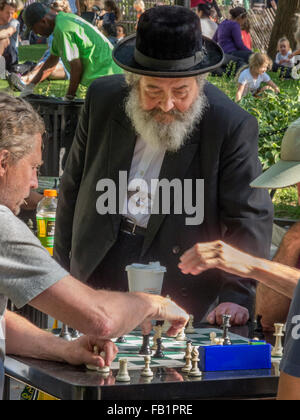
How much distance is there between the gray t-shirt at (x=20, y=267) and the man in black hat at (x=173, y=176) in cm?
138

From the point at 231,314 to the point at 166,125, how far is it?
842mm

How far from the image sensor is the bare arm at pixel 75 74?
9.96 meters

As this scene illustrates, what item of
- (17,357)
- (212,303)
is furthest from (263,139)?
(17,357)

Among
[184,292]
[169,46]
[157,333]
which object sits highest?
A: [169,46]

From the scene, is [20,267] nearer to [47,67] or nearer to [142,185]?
[142,185]

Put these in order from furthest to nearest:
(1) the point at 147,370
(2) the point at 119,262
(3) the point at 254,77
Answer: (3) the point at 254,77
(2) the point at 119,262
(1) the point at 147,370

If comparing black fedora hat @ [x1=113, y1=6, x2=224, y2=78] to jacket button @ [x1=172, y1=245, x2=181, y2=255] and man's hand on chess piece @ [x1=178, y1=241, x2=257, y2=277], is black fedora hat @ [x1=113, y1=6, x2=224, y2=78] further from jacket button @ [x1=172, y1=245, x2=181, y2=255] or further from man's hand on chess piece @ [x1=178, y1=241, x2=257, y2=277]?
man's hand on chess piece @ [x1=178, y1=241, x2=257, y2=277]

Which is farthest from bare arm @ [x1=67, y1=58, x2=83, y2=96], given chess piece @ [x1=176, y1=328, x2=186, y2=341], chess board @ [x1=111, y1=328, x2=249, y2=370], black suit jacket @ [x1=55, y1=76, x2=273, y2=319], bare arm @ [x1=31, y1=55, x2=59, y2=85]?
chess piece @ [x1=176, y1=328, x2=186, y2=341]

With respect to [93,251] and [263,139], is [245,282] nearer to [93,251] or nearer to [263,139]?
[93,251]

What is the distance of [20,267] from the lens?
7.89ft

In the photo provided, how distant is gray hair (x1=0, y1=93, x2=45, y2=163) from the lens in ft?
8.29

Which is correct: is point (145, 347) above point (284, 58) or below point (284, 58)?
above

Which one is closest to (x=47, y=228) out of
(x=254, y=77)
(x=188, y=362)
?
(x=188, y=362)

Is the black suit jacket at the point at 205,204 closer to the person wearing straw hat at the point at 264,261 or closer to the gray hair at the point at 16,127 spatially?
the person wearing straw hat at the point at 264,261
